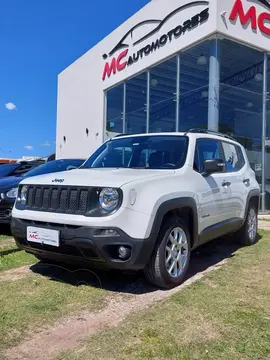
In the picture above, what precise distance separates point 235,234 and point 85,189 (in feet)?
11.3

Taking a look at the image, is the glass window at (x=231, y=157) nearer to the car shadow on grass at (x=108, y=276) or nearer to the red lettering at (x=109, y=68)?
the car shadow on grass at (x=108, y=276)

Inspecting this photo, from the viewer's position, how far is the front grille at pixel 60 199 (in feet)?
12.1

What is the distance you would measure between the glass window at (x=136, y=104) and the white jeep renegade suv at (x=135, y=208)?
9.03m

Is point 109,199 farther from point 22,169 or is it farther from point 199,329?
point 22,169

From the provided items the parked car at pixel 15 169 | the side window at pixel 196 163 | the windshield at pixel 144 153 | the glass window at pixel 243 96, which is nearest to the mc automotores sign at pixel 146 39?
the glass window at pixel 243 96

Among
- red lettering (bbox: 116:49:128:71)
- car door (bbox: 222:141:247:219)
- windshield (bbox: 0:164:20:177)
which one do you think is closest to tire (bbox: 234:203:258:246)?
car door (bbox: 222:141:247:219)

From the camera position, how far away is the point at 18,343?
280 cm

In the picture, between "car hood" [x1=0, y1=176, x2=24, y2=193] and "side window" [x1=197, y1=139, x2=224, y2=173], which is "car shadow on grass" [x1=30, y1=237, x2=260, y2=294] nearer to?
"side window" [x1=197, y1=139, x2=224, y2=173]

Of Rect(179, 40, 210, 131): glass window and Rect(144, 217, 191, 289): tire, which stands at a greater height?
Rect(179, 40, 210, 131): glass window

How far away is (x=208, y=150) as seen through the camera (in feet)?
16.9

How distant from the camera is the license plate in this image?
12.4 ft

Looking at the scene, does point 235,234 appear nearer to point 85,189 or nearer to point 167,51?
point 85,189

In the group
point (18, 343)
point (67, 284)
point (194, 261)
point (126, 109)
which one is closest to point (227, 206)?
point (194, 261)

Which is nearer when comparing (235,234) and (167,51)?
(235,234)
